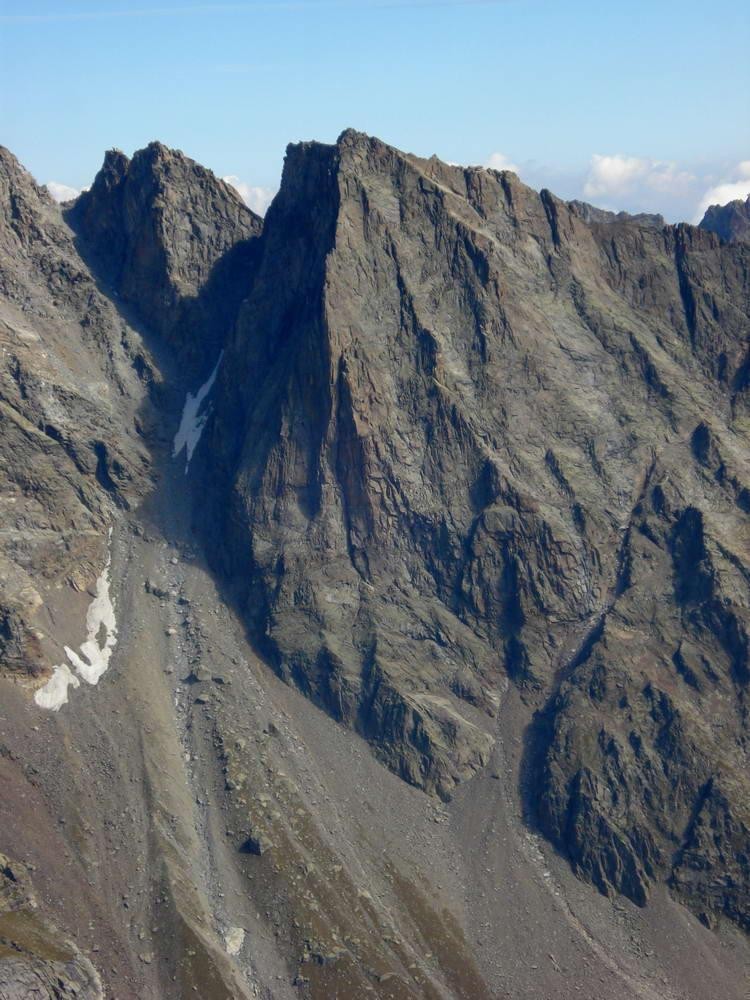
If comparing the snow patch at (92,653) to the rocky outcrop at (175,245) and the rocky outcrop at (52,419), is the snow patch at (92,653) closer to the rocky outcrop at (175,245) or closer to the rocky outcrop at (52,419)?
the rocky outcrop at (52,419)

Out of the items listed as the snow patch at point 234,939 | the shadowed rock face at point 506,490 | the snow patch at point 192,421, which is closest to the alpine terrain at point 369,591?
the snow patch at point 234,939

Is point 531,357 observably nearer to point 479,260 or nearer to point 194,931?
point 479,260

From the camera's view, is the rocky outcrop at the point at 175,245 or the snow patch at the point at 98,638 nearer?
the snow patch at the point at 98,638

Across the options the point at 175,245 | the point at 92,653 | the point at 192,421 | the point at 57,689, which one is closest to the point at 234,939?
the point at 57,689

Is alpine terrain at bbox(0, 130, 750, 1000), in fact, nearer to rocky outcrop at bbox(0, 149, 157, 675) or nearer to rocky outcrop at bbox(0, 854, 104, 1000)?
rocky outcrop at bbox(0, 854, 104, 1000)

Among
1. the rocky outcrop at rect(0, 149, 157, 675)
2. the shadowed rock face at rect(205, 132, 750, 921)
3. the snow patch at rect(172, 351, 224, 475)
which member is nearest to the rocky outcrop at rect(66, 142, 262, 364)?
the snow patch at rect(172, 351, 224, 475)

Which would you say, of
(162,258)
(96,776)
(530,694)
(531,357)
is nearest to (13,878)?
(96,776)
